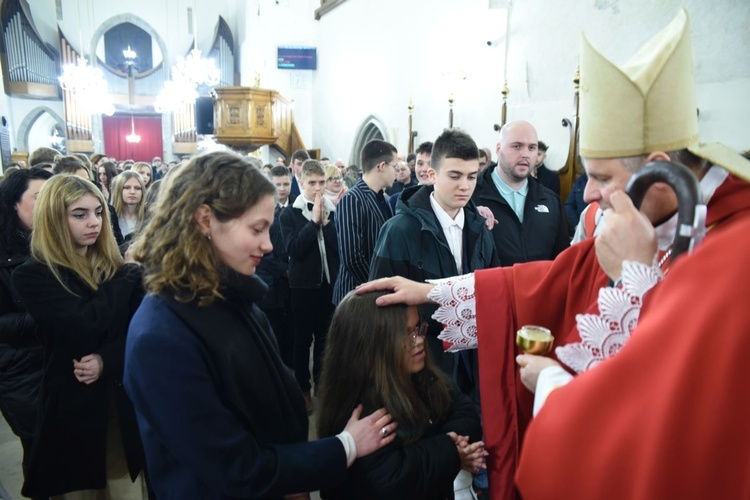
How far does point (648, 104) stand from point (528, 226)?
1951mm

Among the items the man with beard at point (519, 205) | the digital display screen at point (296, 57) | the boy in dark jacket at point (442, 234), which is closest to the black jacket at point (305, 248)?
the man with beard at point (519, 205)

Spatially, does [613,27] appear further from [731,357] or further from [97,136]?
[97,136]

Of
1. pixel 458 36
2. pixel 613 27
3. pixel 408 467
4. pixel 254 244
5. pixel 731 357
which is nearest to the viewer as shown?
pixel 731 357

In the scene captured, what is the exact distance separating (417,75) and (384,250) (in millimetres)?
7399

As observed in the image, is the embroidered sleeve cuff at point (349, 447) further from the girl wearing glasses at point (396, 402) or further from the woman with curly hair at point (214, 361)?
the girl wearing glasses at point (396, 402)

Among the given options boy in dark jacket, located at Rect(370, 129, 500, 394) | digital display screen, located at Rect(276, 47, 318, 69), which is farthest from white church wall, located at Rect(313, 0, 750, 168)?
boy in dark jacket, located at Rect(370, 129, 500, 394)

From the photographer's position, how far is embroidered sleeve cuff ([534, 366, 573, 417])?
1037 millimetres

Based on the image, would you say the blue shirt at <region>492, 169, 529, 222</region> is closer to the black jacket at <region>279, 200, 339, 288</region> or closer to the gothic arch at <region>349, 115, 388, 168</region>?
the black jacket at <region>279, 200, 339, 288</region>

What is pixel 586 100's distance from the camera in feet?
4.27

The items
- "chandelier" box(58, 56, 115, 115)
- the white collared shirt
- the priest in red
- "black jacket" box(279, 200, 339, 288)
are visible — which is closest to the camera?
the priest in red

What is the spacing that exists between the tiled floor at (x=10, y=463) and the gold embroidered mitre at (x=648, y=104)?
3.00 metres

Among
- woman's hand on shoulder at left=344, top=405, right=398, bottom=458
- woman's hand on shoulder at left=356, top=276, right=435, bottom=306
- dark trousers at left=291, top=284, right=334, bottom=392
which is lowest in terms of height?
dark trousers at left=291, top=284, right=334, bottom=392

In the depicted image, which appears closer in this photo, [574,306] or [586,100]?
[586,100]

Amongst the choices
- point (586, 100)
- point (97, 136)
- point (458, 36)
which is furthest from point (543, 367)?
point (97, 136)
